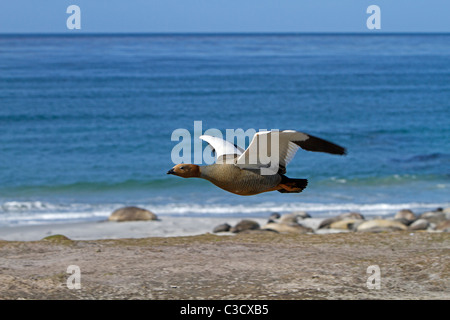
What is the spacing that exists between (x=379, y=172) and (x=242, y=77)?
4373 centimetres

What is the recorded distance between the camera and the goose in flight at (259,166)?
26.4 feet

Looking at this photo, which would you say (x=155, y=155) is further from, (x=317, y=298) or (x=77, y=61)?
(x=77, y=61)

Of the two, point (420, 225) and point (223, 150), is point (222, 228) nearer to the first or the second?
point (420, 225)

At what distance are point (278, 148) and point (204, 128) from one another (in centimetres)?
4131

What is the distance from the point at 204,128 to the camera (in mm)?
49750

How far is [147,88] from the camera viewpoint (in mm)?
69562

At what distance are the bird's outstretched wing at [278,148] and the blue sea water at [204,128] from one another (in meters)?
18.1

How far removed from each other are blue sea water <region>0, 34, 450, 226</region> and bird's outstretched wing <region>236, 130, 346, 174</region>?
1812 centimetres

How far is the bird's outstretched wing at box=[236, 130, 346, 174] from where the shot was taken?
826 cm

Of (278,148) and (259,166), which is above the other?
(278,148)

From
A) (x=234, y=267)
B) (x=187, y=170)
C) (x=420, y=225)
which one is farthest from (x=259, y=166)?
(x=420, y=225)

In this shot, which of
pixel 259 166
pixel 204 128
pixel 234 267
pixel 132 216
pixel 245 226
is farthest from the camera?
pixel 204 128

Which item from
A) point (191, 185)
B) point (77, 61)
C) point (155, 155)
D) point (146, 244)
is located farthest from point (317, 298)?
point (77, 61)

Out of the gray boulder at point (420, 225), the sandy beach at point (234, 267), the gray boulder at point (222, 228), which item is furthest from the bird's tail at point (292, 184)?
the gray boulder at point (420, 225)
